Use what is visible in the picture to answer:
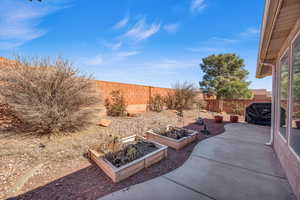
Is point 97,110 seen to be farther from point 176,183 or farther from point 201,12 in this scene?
point 201,12

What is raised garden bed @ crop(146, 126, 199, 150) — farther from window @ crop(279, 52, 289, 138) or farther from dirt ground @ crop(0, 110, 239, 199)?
window @ crop(279, 52, 289, 138)

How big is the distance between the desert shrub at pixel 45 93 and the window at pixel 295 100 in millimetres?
4551

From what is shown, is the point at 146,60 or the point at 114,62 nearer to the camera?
the point at 114,62

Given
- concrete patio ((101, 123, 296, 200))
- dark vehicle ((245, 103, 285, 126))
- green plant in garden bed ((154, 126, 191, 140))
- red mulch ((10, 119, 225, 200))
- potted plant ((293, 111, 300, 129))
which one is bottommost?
red mulch ((10, 119, 225, 200))

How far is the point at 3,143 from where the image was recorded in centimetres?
270

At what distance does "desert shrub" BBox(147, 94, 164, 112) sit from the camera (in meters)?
8.33

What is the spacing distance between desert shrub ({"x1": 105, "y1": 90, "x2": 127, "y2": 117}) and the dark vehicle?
21.6ft

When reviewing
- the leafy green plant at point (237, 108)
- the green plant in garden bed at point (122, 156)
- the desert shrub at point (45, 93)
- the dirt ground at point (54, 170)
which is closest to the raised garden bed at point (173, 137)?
the dirt ground at point (54, 170)

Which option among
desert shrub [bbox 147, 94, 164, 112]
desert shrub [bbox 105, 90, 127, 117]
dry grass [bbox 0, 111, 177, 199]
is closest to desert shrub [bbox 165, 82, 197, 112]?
desert shrub [bbox 147, 94, 164, 112]

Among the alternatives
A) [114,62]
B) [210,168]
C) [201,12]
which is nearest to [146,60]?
[114,62]

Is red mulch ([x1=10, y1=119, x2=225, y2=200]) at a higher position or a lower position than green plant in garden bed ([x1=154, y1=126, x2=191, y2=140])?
lower

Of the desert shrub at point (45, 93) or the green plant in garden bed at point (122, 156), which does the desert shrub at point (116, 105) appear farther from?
the green plant in garden bed at point (122, 156)

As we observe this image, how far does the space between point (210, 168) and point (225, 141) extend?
1.88 meters

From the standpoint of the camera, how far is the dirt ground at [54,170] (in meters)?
1.67
